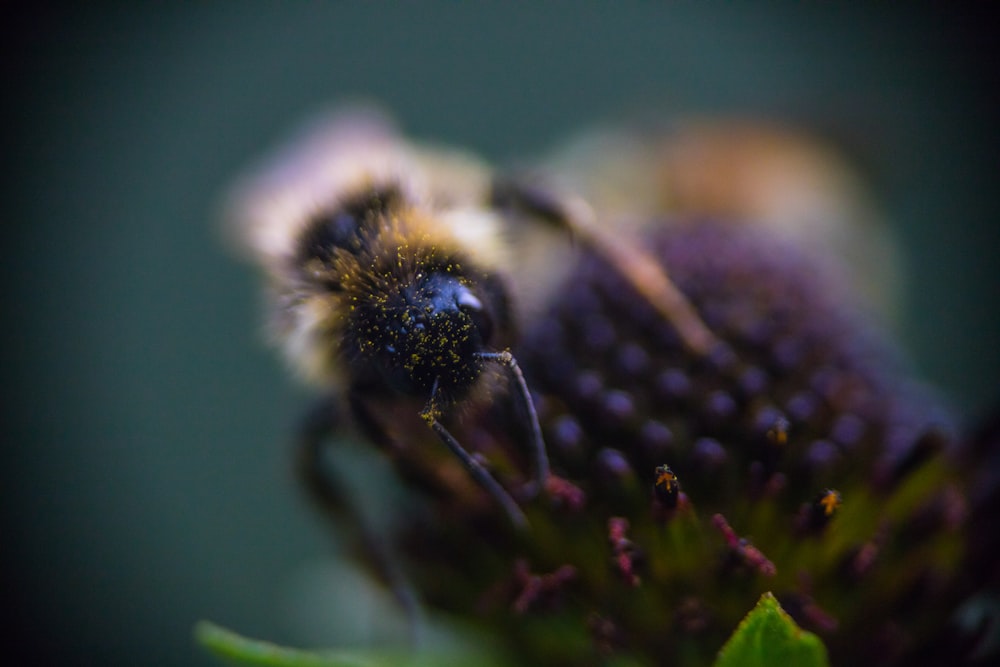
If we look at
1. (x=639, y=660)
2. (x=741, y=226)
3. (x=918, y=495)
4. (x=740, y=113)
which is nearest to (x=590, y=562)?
(x=639, y=660)

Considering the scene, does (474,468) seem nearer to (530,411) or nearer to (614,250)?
(530,411)

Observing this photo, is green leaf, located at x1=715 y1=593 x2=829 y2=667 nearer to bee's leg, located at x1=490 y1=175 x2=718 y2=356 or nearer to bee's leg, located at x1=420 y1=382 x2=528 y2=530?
bee's leg, located at x1=420 y1=382 x2=528 y2=530

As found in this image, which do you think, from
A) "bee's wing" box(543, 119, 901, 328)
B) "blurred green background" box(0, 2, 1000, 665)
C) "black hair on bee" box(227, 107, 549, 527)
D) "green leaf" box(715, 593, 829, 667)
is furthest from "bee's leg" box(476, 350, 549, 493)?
"blurred green background" box(0, 2, 1000, 665)

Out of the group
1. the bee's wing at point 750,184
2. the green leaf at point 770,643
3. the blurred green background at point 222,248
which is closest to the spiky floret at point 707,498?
the green leaf at point 770,643

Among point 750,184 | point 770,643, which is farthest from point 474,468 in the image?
point 750,184

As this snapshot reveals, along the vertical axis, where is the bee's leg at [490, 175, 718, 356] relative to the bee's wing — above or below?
below

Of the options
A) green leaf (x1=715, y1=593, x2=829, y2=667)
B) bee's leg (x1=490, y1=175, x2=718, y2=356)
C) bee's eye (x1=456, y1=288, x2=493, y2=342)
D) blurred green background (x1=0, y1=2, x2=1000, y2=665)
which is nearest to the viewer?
green leaf (x1=715, y1=593, x2=829, y2=667)

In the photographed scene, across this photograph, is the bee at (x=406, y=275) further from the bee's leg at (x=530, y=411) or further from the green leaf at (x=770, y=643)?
the green leaf at (x=770, y=643)
